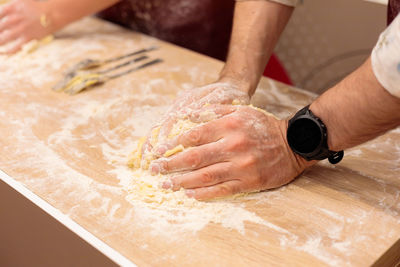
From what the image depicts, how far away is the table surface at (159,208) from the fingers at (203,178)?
5 centimetres

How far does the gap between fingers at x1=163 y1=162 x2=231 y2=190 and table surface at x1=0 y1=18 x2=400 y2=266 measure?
2.0 inches

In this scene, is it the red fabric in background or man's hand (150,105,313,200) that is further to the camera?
the red fabric in background

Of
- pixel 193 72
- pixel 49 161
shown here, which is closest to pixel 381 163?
pixel 193 72

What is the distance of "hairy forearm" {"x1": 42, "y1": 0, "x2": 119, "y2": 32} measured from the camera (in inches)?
62.1

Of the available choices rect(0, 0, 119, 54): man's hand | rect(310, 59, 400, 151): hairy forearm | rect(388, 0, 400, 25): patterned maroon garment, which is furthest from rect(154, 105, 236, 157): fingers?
rect(0, 0, 119, 54): man's hand

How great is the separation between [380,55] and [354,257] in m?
0.34

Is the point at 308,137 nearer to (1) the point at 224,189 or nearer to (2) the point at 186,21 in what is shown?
(1) the point at 224,189

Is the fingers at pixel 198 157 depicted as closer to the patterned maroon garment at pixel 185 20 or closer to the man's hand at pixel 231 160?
the man's hand at pixel 231 160

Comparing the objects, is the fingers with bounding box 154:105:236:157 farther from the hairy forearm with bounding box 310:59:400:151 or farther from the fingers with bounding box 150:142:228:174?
the hairy forearm with bounding box 310:59:400:151

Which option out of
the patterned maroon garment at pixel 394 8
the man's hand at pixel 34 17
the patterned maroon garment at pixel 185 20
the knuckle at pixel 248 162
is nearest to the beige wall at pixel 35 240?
the knuckle at pixel 248 162

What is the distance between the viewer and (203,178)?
86cm

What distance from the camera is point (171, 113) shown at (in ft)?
3.19

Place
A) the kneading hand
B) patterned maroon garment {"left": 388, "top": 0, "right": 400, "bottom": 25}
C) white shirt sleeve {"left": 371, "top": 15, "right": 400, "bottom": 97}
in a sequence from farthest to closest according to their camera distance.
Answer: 1. the kneading hand
2. patterned maroon garment {"left": 388, "top": 0, "right": 400, "bottom": 25}
3. white shirt sleeve {"left": 371, "top": 15, "right": 400, "bottom": 97}

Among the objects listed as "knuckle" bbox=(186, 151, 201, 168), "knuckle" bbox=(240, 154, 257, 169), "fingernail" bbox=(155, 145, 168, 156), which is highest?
"knuckle" bbox=(240, 154, 257, 169)
